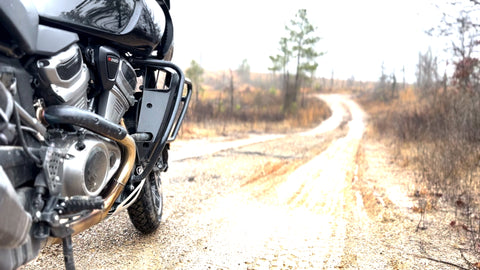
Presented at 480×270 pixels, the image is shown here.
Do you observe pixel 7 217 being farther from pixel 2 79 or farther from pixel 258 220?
pixel 258 220

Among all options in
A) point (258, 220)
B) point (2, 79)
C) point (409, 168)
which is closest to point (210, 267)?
point (258, 220)

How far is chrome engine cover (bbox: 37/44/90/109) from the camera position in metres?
1.76

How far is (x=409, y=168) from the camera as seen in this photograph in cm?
683

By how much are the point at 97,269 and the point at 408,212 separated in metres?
3.07

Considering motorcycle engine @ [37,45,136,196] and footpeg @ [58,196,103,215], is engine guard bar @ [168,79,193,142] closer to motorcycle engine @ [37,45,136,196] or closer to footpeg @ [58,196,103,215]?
motorcycle engine @ [37,45,136,196]

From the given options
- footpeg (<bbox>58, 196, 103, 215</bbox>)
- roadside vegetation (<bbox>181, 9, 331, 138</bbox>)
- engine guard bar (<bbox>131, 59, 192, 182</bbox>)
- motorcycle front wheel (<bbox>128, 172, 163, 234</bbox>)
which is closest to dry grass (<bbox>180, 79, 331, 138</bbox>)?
roadside vegetation (<bbox>181, 9, 331, 138</bbox>)

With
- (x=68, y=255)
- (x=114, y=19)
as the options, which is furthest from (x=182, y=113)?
(x=68, y=255)

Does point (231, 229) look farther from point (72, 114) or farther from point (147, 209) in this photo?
point (72, 114)

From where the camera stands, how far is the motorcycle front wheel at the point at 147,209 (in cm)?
286

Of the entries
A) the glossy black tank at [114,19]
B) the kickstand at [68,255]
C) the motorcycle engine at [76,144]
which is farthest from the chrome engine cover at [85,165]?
the glossy black tank at [114,19]

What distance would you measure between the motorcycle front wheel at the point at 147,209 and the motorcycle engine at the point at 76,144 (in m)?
0.72

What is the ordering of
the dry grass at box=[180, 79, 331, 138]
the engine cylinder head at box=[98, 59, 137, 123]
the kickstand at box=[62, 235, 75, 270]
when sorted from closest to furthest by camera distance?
1. the kickstand at box=[62, 235, 75, 270]
2. the engine cylinder head at box=[98, 59, 137, 123]
3. the dry grass at box=[180, 79, 331, 138]

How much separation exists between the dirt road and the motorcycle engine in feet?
2.72

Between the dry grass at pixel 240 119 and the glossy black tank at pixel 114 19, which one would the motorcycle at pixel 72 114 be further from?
the dry grass at pixel 240 119
